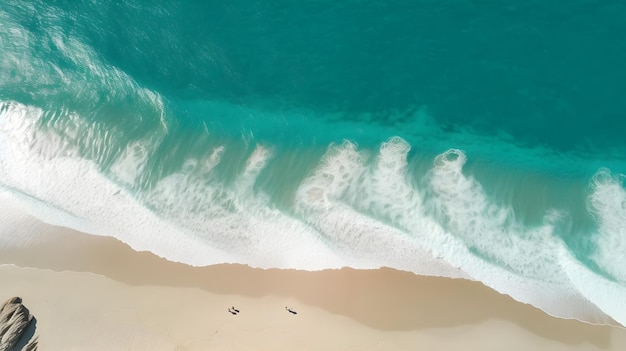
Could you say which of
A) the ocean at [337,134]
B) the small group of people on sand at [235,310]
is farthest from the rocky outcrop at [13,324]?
the small group of people on sand at [235,310]

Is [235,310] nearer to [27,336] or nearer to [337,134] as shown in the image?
[27,336]

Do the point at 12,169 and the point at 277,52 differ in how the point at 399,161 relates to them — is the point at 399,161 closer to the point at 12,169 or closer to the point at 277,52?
the point at 277,52

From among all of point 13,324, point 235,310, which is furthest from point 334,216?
point 13,324

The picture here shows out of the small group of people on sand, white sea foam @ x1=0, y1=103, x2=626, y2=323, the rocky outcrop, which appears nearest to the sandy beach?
the small group of people on sand

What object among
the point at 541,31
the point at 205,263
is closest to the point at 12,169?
the point at 205,263

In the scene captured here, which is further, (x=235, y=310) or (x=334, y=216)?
(x=334, y=216)

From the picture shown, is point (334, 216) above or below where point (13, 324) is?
above
